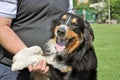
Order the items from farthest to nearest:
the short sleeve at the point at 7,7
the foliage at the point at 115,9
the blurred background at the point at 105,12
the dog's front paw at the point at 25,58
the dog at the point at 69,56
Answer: the foliage at the point at 115,9 → the blurred background at the point at 105,12 → the dog at the point at 69,56 → the short sleeve at the point at 7,7 → the dog's front paw at the point at 25,58

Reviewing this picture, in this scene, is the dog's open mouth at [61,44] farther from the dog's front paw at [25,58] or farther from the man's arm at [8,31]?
the man's arm at [8,31]

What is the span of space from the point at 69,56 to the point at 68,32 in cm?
31

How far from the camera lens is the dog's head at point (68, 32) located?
15.4 feet

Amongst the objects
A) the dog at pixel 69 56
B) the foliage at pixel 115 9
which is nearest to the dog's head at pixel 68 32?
the dog at pixel 69 56

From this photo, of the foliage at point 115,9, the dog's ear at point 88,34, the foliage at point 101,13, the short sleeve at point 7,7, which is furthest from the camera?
the foliage at point 115,9

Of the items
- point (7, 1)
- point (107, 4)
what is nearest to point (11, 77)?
point (7, 1)

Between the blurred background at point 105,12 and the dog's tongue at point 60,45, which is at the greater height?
the dog's tongue at point 60,45

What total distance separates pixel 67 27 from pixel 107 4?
259 ft

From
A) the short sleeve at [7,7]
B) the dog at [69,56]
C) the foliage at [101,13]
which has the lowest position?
the foliage at [101,13]

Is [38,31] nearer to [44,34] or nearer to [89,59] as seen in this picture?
[44,34]

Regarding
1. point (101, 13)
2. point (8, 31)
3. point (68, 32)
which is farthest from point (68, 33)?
point (101, 13)

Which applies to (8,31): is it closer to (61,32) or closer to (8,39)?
(8,39)

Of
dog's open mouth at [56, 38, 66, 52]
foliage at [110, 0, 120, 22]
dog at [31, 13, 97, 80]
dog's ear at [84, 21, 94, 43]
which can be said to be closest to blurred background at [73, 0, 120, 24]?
foliage at [110, 0, 120, 22]

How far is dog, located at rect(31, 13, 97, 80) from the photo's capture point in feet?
15.3
